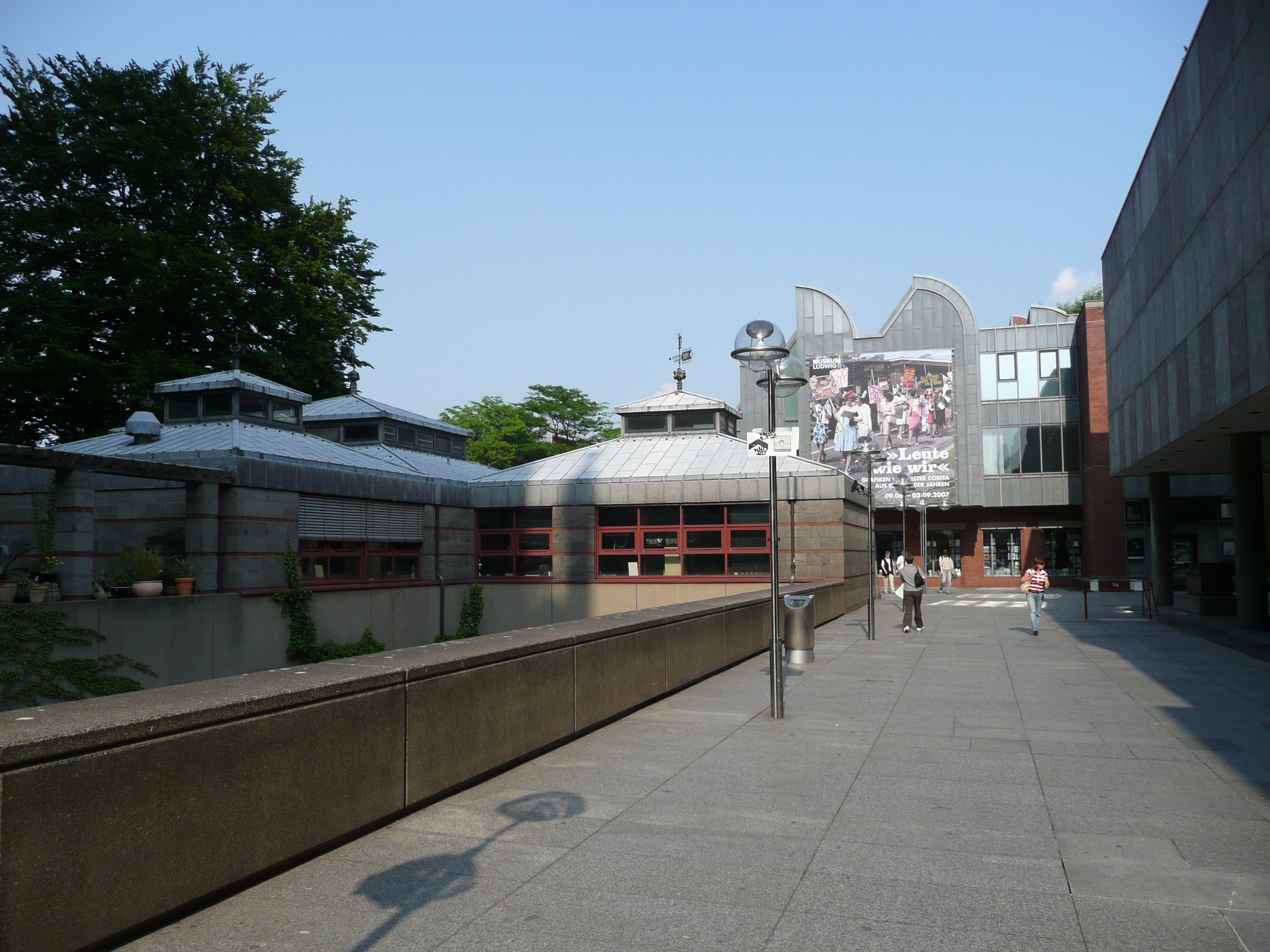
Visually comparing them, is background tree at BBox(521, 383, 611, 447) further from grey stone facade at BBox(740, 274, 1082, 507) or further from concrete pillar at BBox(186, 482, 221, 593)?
concrete pillar at BBox(186, 482, 221, 593)

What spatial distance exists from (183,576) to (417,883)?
1847 cm

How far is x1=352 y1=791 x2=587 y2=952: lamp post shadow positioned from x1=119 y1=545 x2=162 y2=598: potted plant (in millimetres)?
16802

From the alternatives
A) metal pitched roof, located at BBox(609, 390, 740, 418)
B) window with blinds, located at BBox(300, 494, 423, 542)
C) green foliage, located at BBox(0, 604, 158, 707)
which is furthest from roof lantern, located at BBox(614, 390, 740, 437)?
green foliage, located at BBox(0, 604, 158, 707)

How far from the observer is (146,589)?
2047 cm

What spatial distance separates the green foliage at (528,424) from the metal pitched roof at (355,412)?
31.5m

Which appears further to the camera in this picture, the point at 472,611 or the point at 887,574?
the point at 887,574

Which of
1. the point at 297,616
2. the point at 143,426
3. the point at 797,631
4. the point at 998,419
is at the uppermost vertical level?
the point at 998,419

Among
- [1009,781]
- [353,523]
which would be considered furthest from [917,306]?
[1009,781]

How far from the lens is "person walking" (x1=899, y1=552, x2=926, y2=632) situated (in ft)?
71.9

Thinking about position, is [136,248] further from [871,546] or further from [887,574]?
[887,574]

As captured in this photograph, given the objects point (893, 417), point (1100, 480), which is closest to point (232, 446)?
point (893, 417)

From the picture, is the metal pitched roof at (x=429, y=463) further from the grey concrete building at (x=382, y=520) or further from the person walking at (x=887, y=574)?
the person walking at (x=887, y=574)

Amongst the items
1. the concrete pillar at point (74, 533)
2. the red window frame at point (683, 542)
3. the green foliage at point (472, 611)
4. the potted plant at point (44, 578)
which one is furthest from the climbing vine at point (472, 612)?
the potted plant at point (44, 578)

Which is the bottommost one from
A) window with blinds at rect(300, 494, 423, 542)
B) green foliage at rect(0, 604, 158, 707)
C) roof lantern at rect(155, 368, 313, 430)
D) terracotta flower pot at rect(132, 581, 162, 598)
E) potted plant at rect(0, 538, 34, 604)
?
→ green foliage at rect(0, 604, 158, 707)
